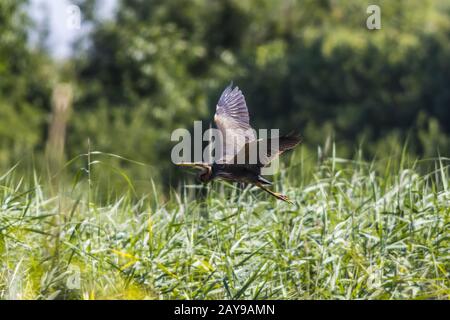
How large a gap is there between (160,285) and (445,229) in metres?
1.69

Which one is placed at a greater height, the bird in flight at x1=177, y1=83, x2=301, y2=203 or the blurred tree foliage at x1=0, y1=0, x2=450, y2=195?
the blurred tree foliage at x1=0, y1=0, x2=450, y2=195

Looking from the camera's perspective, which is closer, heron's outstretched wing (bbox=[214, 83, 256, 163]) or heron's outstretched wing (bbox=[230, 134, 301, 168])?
heron's outstretched wing (bbox=[230, 134, 301, 168])

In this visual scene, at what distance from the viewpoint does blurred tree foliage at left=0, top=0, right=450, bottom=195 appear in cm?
2330

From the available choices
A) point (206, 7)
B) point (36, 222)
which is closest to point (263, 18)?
point (206, 7)

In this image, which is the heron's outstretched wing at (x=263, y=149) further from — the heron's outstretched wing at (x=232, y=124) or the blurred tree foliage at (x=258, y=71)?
the blurred tree foliage at (x=258, y=71)

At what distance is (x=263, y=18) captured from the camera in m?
30.3

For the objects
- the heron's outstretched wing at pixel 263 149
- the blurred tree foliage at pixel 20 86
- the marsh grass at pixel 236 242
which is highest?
the blurred tree foliage at pixel 20 86

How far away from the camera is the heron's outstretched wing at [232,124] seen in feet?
19.3

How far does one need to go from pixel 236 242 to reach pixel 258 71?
19.6 meters

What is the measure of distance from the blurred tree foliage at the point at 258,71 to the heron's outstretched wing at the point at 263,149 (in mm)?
13456

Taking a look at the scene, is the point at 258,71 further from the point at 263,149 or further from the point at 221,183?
the point at 263,149

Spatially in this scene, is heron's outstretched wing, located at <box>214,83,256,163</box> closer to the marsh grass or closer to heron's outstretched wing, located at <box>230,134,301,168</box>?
heron's outstretched wing, located at <box>230,134,301,168</box>

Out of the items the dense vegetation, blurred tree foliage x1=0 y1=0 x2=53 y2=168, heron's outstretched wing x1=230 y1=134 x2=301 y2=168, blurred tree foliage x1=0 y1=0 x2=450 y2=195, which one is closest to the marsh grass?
the dense vegetation

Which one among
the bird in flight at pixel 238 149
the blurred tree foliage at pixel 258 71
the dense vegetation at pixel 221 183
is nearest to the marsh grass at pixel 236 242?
the dense vegetation at pixel 221 183
